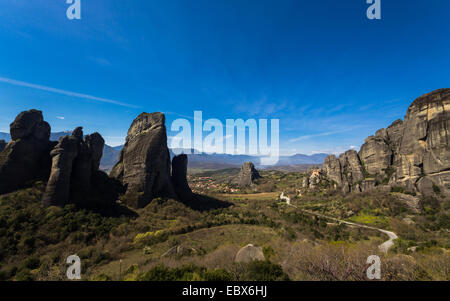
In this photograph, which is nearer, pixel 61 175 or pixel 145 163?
pixel 61 175

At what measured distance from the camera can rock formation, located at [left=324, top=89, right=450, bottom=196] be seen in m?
33.0

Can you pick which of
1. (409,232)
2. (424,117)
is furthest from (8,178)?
(424,117)

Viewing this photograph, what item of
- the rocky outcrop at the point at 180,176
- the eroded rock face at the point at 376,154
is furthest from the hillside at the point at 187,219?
the rocky outcrop at the point at 180,176

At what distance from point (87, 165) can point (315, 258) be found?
1483 inches

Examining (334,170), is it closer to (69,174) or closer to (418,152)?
(418,152)

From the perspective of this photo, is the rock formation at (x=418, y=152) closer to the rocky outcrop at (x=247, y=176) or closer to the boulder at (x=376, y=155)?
the boulder at (x=376, y=155)

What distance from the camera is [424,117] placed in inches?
1416

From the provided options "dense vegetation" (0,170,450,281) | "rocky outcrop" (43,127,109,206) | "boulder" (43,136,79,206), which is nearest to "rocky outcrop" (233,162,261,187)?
"dense vegetation" (0,170,450,281)

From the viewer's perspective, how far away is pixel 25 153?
2606 centimetres

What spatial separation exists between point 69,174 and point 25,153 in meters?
8.25

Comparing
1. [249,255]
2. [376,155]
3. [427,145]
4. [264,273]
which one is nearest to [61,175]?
[249,255]

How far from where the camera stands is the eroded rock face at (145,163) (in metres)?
35.7
